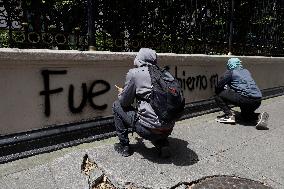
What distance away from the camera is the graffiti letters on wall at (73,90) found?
14.7ft

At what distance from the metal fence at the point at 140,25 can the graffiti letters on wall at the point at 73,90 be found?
0.45 metres

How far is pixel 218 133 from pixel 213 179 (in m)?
1.81

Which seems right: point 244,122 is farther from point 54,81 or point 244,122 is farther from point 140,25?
point 54,81

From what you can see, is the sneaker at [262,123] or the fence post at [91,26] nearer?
the fence post at [91,26]

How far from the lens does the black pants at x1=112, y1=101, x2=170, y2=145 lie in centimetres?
398

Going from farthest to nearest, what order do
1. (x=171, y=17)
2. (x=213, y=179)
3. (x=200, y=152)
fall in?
→ 1. (x=171, y=17)
2. (x=200, y=152)
3. (x=213, y=179)

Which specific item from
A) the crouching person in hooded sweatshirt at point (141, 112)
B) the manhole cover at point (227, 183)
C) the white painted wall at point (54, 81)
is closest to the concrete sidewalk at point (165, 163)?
the manhole cover at point (227, 183)

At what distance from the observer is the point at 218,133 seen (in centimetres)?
553

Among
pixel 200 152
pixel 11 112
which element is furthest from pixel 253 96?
pixel 11 112

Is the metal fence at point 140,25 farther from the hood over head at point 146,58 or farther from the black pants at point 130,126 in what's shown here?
the black pants at point 130,126

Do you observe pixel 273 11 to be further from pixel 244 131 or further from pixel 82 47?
pixel 82 47

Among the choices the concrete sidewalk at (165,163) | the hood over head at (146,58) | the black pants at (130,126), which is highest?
the hood over head at (146,58)

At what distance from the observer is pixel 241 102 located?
597 centimetres

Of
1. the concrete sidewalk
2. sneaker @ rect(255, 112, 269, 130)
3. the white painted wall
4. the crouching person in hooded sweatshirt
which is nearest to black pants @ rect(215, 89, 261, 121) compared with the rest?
sneaker @ rect(255, 112, 269, 130)
